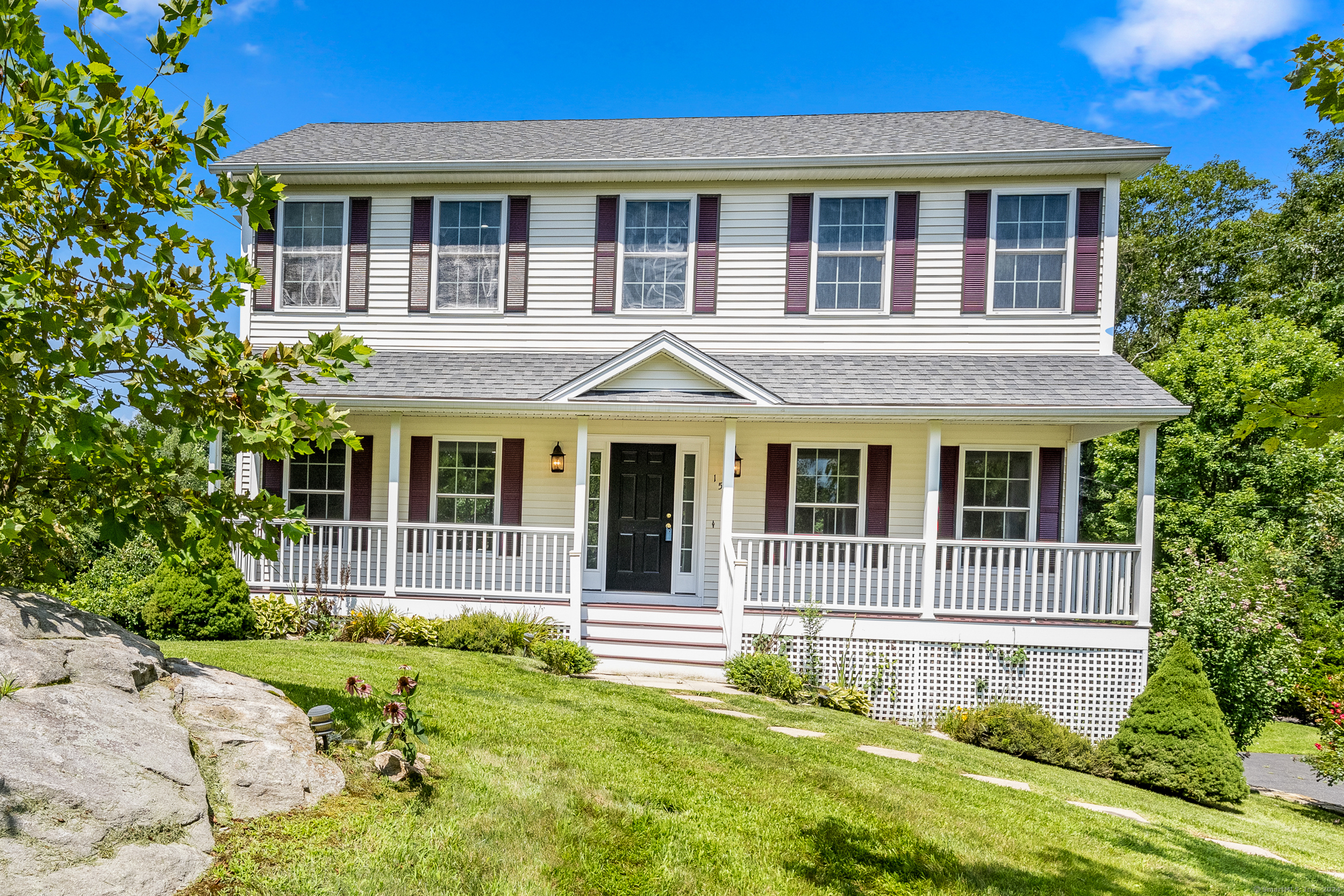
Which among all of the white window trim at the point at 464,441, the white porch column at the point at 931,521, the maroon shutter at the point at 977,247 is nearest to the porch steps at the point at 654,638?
the white window trim at the point at 464,441

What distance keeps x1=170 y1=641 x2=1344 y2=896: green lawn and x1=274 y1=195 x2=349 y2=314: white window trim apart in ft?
19.4

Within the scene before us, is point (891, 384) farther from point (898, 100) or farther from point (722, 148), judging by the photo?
point (898, 100)

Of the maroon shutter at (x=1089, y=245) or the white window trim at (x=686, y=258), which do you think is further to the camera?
the white window trim at (x=686, y=258)

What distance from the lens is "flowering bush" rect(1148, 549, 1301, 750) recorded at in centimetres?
1041

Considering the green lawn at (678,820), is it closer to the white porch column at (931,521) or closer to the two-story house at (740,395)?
the white porch column at (931,521)

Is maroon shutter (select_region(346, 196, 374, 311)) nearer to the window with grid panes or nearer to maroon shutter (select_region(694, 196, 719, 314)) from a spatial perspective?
the window with grid panes

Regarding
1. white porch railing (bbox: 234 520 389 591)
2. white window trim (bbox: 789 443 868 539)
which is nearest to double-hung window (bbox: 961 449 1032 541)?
white window trim (bbox: 789 443 868 539)

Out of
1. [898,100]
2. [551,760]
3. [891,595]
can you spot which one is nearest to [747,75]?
[898,100]

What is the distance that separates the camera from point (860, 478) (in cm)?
1118

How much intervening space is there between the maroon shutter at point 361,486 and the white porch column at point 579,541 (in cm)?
328

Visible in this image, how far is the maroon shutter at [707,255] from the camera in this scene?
1158 cm

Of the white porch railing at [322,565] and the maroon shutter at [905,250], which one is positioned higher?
the maroon shutter at [905,250]

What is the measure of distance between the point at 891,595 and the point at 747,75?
1469 centimetres

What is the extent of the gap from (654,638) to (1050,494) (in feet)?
19.1
